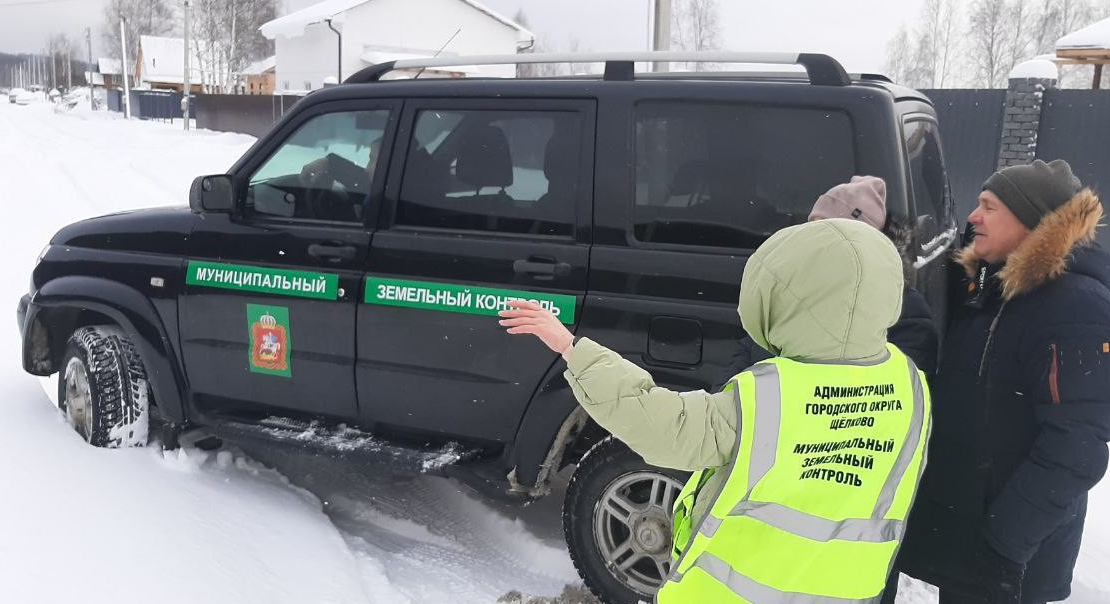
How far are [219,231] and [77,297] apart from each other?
0.86 m

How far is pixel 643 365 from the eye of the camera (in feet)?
10.2

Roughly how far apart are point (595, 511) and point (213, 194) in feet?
6.90

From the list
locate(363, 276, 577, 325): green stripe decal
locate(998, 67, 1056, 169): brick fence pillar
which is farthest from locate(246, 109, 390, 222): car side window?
Answer: locate(998, 67, 1056, 169): brick fence pillar

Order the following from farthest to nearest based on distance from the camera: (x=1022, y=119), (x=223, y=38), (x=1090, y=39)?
1. (x=223, y=38)
2. (x=1090, y=39)
3. (x=1022, y=119)

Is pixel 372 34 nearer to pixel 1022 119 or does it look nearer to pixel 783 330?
pixel 1022 119

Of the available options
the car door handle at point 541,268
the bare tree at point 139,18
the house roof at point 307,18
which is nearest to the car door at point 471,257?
the car door handle at point 541,268

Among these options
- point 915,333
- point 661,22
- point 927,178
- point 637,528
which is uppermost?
point 661,22

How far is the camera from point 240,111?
107ft

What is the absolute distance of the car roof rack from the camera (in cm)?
298

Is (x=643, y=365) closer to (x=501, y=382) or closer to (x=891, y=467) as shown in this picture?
(x=501, y=382)

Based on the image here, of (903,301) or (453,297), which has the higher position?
(903,301)

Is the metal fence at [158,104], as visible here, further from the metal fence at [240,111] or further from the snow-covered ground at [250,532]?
the snow-covered ground at [250,532]

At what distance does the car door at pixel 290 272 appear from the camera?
366 cm

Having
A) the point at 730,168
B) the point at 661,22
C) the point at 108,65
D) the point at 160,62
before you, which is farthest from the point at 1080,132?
the point at 108,65
